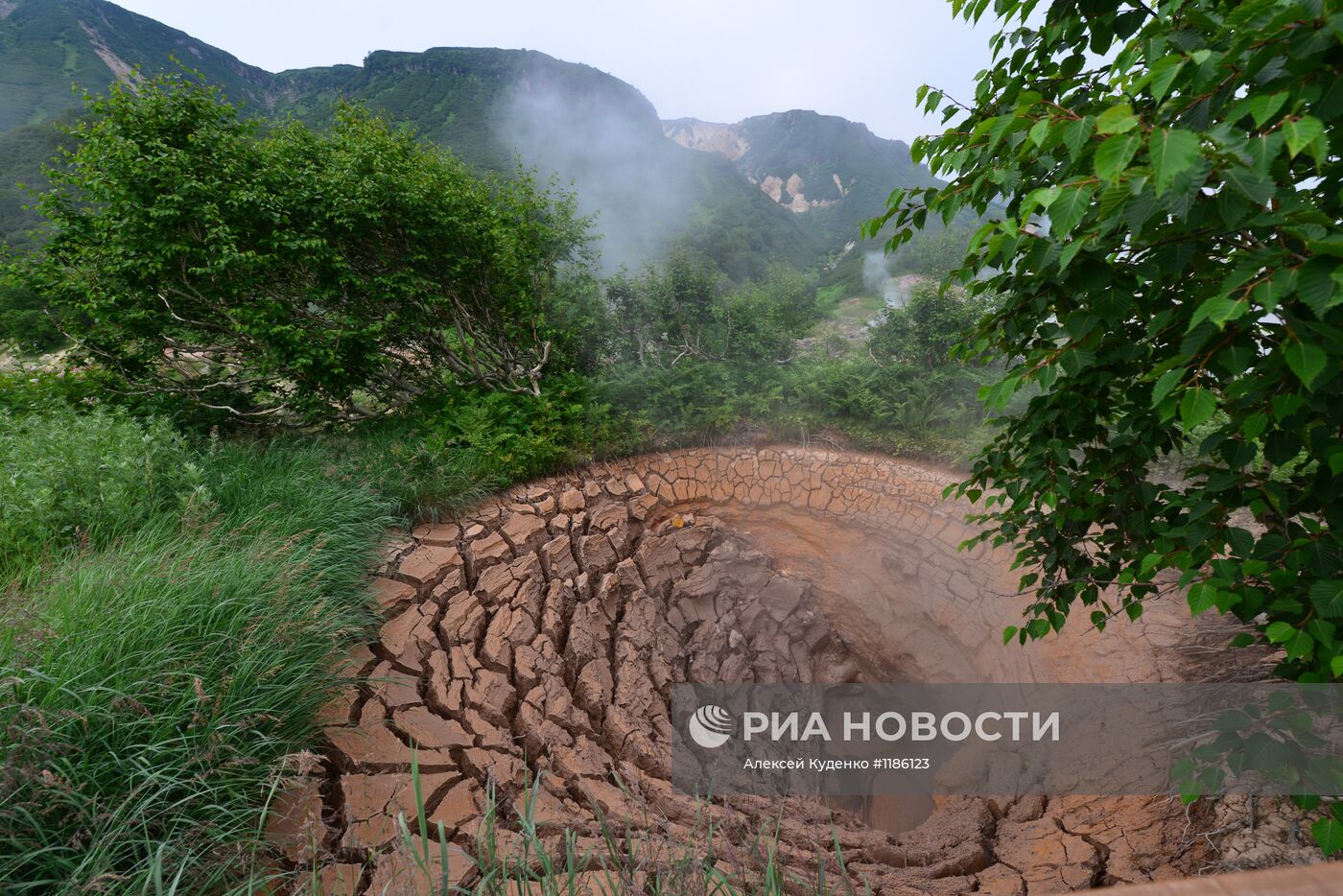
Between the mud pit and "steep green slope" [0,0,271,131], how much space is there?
885 inches

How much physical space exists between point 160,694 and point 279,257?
11.6ft

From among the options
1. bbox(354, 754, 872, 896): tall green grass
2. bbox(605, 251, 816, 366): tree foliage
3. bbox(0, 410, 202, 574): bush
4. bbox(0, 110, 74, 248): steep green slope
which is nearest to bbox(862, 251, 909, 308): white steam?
bbox(605, 251, 816, 366): tree foliage

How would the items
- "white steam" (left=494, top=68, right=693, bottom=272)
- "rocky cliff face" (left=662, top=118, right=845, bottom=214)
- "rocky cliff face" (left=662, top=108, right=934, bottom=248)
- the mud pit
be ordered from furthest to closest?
"rocky cliff face" (left=662, top=118, right=845, bottom=214) < "rocky cliff face" (left=662, top=108, right=934, bottom=248) < "white steam" (left=494, top=68, right=693, bottom=272) < the mud pit

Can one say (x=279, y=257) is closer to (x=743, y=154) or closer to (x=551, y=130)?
(x=551, y=130)

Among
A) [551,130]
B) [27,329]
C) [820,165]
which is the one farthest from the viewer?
[820,165]

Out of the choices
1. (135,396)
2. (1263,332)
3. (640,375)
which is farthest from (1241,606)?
(135,396)

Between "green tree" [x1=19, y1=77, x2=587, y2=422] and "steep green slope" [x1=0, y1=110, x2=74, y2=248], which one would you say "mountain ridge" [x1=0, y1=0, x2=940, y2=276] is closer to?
"steep green slope" [x1=0, y1=110, x2=74, y2=248]

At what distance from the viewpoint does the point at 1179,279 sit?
1.20 metres

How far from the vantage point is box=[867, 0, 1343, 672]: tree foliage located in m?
0.79

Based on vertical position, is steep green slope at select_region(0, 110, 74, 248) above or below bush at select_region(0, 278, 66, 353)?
above

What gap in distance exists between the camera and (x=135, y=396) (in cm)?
394

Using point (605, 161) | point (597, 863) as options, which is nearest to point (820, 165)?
point (605, 161)

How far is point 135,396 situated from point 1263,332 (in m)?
6.37

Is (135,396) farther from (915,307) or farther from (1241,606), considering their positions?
(915,307)
